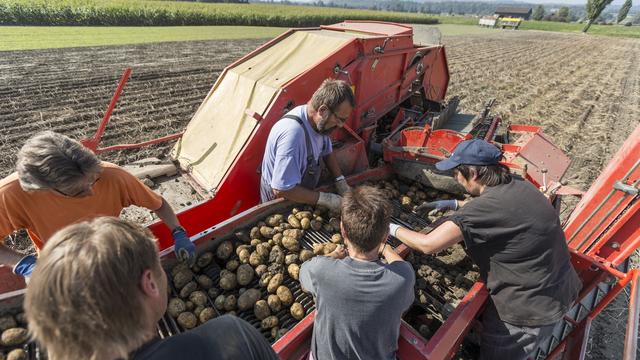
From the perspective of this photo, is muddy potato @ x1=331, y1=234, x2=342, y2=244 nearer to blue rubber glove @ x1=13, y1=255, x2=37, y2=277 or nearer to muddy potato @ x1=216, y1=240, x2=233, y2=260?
muddy potato @ x1=216, y1=240, x2=233, y2=260

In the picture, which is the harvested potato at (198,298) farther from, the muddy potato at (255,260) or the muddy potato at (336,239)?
the muddy potato at (336,239)

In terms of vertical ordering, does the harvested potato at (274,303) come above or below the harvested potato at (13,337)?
below

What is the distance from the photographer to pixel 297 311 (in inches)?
86.3

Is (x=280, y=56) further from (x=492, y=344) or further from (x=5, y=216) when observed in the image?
(x=492, y=344)

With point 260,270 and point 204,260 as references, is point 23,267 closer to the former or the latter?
point 204,260

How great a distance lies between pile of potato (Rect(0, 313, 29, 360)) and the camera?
1.65 metres

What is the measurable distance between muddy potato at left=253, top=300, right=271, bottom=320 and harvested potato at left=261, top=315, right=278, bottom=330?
38mm

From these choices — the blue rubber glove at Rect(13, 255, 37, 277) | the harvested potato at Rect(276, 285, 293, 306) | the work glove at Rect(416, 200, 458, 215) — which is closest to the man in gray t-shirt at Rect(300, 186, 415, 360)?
the harvested potato at Rect(276, 285, 293, 306)

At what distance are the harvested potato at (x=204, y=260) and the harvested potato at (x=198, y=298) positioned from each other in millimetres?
262

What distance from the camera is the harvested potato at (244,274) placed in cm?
235

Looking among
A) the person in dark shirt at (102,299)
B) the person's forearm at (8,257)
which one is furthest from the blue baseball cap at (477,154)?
the person's forearm at (8,257)

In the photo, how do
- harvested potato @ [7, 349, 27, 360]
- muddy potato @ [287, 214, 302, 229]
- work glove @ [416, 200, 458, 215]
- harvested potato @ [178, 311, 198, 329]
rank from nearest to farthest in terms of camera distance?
1. harvested potato @ [7, 349, 27, 360]
2. harvested potato @ [178, 311, 198, 329]
3. muddy potato @ [287, 214, 302, 229]
4. work glove @ [416, 200, 458, 215]

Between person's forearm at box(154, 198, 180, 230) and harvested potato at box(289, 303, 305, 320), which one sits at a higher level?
person's forearm at box(154, 198, 180, 230)

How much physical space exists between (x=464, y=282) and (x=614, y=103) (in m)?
11.7
